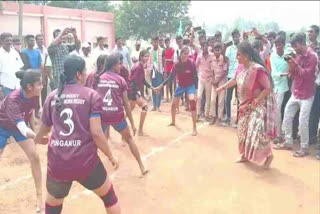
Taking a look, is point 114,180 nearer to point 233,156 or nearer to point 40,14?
point 233,156

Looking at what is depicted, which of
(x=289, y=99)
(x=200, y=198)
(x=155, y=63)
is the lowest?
(x=200, y=198)

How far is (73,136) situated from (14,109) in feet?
4.49

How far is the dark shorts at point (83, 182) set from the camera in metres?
3.45

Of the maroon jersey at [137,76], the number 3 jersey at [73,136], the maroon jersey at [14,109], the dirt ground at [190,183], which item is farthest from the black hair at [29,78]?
the maroon jersey at [137,76]

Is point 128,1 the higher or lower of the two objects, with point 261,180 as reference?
higher

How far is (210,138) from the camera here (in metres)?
7.96

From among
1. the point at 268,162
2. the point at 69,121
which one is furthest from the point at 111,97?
the point at 268,162

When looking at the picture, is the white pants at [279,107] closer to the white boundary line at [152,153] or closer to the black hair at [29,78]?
the white boundary line at [152,153]

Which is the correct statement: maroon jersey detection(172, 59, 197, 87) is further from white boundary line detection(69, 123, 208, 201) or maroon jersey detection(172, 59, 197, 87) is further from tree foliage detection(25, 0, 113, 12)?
tree foliage detection(25, 0, 113, 12)

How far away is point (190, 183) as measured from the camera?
5770 millimetres

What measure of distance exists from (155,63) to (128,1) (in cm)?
2231

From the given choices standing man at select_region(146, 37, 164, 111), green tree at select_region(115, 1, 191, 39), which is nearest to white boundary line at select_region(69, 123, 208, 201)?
standing man at select_region(146, 37, 164, 111)

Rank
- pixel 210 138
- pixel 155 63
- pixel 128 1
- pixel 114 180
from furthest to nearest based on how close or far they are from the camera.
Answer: pixel 128 1
pixel 155 63
pixel 210 138
pixel 114 180

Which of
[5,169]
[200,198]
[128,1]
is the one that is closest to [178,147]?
[200,198]
